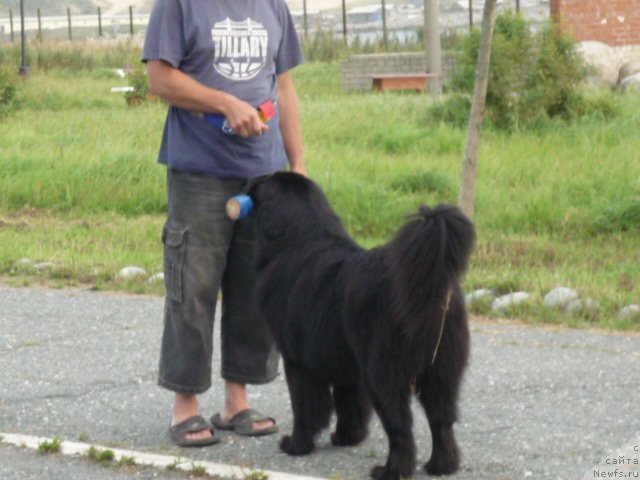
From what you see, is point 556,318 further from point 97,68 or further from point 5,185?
point 97,68

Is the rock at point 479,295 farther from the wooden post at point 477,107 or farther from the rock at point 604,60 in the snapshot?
the rock at point 604,60

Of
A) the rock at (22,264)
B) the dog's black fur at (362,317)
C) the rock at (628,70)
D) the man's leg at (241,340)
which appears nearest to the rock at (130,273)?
the rock at (22,264)

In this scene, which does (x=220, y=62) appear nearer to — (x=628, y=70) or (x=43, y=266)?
(x=43, y=266)

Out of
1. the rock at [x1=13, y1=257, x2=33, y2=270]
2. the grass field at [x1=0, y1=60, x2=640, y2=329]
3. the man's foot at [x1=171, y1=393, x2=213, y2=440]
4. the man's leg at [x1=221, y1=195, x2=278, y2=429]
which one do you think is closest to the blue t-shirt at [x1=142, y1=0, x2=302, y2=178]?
the man's leg at [x1=221, y1=195, x2=278, y2=429]

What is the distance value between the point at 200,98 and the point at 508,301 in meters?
3.30

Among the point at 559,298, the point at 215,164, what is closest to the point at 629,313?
the point at 559,298

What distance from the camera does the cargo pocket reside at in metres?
4.97

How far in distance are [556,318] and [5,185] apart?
638 cm

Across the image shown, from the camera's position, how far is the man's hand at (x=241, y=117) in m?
4.70

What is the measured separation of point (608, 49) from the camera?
21.4 m

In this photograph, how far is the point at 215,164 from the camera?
490 cm

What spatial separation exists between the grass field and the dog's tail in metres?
3.03

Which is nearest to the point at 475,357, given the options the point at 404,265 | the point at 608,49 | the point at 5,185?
the point at 404,265

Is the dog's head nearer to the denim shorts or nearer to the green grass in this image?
the denim shorts
